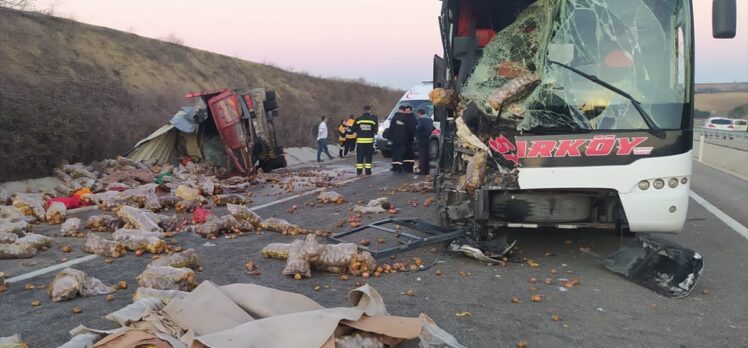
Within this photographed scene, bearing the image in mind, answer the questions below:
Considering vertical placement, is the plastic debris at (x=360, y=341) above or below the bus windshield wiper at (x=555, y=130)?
below

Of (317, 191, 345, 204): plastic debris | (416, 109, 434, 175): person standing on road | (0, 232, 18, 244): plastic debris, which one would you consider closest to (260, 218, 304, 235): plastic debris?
(317, 191, 345, 204): plastic debris

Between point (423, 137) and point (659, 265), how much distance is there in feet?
30.0

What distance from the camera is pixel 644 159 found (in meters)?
5.33

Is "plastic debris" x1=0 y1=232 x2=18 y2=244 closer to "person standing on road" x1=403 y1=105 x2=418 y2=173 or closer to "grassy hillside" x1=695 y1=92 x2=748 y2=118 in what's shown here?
"person standing on road" x1=403 y1=105 x2=418 y2=173

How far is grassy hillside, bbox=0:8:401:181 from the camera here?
11773 mm

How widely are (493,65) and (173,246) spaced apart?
429cm

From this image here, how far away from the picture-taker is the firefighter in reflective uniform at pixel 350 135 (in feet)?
68.1

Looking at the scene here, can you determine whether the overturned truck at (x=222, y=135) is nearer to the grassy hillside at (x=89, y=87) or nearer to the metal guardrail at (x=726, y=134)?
the grassy hillside at (x=89, y=87)

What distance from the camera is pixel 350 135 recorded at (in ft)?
71.7

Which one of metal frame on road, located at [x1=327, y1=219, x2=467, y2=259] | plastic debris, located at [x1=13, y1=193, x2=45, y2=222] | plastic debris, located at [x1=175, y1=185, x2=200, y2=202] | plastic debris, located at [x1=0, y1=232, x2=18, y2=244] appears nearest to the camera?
metal frame on road, located at [x1=327, y1=219, x2=467, y2=259]

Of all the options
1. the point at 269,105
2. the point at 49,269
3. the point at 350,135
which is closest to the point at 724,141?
the point at 350,135

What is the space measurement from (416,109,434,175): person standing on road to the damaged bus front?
8.05 metres

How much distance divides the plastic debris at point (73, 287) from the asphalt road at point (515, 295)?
81mm

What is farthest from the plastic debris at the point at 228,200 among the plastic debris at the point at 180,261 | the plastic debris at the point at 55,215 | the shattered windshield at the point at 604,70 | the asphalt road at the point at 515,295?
the shattered windshield at the point at 604,70
